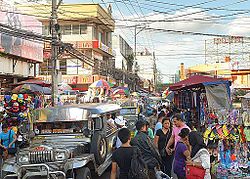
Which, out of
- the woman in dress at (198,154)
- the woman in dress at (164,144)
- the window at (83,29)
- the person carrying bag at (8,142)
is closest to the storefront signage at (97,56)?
the window at (83,29)

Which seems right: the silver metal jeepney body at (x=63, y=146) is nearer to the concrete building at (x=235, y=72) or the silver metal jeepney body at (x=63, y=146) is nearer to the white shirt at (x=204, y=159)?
the white shirt at (x=204, y=159)

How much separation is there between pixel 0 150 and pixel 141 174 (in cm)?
531

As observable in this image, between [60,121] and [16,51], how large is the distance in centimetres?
1440

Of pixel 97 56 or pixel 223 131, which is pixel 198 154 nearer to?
pixel 223 131

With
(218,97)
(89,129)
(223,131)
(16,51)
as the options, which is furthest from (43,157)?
(16,51)

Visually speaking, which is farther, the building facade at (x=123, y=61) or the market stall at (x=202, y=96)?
the building facade at (x=123, y=61)

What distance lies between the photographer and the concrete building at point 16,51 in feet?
66.1

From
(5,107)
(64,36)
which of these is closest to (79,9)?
(64,36)

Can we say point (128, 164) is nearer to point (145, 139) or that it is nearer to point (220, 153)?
point (145, 139)

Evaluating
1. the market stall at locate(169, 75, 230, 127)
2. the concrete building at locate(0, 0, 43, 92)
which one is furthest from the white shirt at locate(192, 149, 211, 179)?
the concrete building at locate(0, 0, 43, 92)

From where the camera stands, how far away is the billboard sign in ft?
65.3

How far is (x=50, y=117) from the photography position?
28.0 ft

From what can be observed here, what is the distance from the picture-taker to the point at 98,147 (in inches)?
323

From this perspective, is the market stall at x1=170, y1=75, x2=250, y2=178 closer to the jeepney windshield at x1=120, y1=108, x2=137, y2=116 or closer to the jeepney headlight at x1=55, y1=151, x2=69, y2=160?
the jeepney headlight at x1=55, y1=151, x2=69, y2=160
